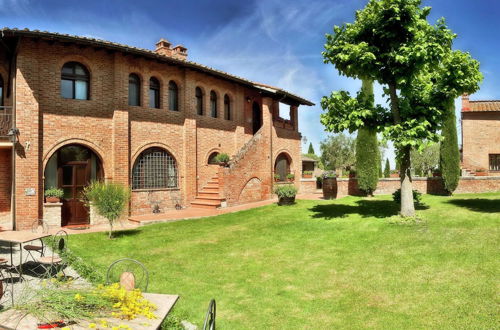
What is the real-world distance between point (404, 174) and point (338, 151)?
129 ft

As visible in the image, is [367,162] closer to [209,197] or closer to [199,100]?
[209,197]

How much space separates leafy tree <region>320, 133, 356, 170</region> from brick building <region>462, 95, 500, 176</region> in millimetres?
22089

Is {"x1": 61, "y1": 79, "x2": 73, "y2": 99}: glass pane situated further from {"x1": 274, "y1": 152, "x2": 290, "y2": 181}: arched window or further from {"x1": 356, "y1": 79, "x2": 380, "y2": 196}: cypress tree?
{"x1": 356, "y1": 79, "x2": 380, "y2": 196}: cypress tree

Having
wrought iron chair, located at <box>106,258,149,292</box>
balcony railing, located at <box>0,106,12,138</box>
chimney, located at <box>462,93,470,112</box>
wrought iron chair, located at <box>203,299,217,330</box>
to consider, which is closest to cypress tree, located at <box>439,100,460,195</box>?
chimney, located at <box>462,93,470,112</box>

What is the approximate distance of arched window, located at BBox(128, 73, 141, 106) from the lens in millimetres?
15194

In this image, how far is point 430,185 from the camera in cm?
1967

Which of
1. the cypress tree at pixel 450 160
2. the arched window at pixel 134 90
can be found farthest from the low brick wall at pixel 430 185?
the arched window at pixel 134 90

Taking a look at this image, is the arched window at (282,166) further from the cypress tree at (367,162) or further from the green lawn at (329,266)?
the green lawn at (329,266)

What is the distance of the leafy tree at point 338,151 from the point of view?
160ft

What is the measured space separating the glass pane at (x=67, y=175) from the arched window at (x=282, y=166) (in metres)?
12.3

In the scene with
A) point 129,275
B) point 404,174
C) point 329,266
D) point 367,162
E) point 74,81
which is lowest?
point 329,266

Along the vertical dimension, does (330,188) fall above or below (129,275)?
above

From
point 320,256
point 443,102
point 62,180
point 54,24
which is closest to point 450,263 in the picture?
point 320,256

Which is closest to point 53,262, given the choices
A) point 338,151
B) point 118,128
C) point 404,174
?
point 118,128
